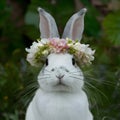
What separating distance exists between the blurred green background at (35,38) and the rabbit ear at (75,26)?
0.48 m

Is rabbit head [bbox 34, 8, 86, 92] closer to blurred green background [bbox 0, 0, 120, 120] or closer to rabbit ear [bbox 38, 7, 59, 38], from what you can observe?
rabbit ear [bbox 38, 7, 59, 38]

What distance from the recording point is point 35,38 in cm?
403

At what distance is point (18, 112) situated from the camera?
11.4 ft

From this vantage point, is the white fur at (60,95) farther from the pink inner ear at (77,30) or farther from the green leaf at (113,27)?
the green leaf at (113,27)

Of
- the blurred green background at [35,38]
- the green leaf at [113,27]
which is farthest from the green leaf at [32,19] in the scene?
the green leaf at [113,27]

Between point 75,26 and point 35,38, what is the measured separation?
1.43 meters

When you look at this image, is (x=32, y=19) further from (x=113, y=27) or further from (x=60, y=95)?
(x=60, y=95)

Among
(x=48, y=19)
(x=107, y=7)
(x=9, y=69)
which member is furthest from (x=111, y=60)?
(x=48, y=19)

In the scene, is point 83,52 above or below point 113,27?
→ above

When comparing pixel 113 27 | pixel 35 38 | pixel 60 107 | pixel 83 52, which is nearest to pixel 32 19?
pixel 35 38

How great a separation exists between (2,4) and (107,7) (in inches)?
43.3

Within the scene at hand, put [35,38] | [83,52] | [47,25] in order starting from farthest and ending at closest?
1. [35,38]
2. [47,25]
3. [83,52]

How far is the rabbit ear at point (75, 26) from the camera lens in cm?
260

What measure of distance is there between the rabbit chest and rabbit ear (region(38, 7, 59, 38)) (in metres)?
0.30
